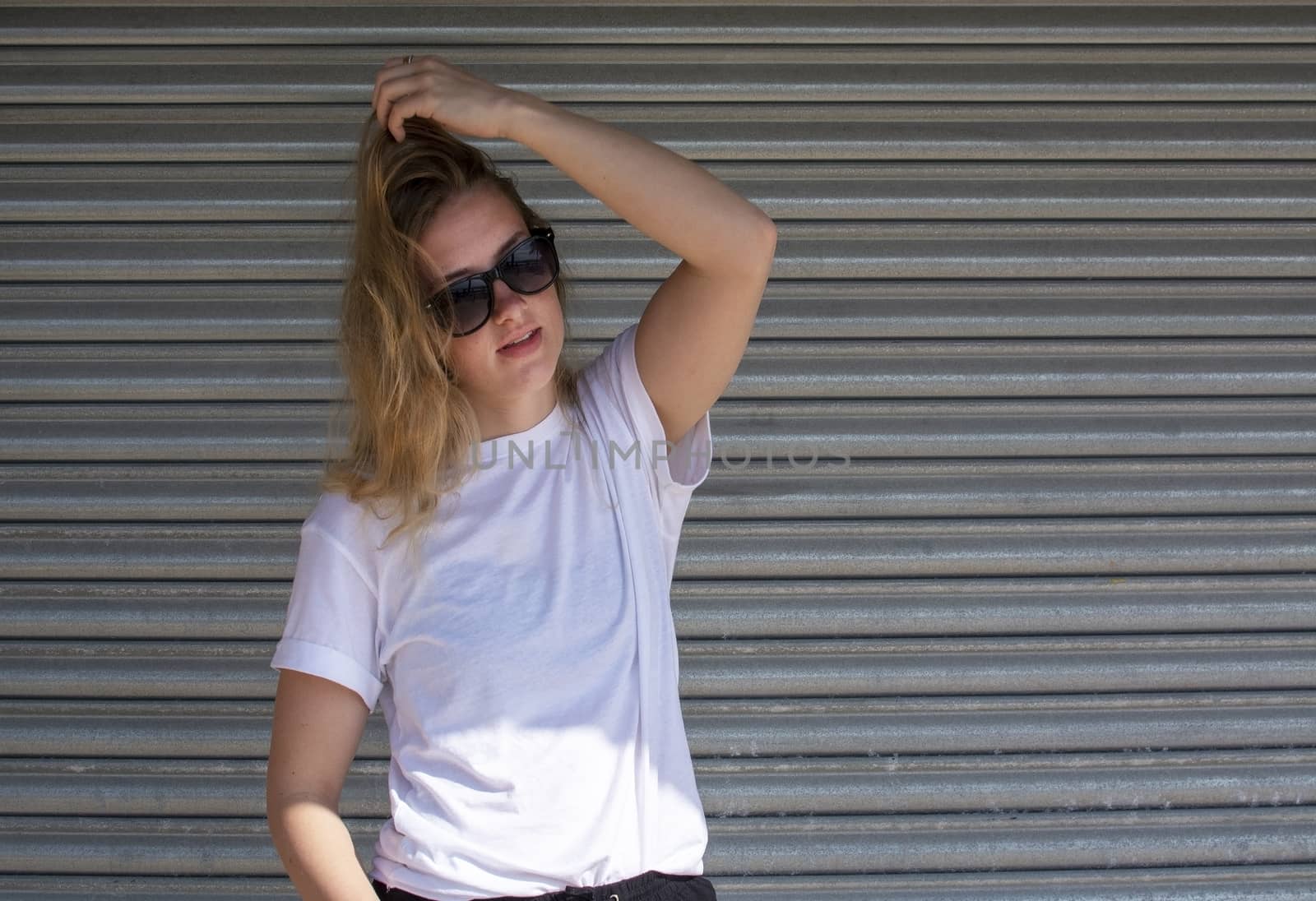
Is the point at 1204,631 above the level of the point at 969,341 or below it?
below

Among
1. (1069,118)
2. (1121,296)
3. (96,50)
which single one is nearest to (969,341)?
(1121,296)

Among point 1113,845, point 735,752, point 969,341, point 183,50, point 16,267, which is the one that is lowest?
point 1113,845

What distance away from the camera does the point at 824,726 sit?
340 centimetres

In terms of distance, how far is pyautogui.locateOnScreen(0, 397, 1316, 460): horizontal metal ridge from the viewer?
11.1ft

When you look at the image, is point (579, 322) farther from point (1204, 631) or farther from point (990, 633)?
point (1204, 631)

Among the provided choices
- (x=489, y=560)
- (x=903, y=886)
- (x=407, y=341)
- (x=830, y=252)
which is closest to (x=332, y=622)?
(x=489, y=560)

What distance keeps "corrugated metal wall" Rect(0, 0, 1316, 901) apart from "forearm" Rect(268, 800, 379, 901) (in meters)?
1.67

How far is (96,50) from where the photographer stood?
10.9ft

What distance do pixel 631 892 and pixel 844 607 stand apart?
1.83 meters

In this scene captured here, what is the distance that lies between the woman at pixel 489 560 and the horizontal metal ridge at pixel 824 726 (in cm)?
162

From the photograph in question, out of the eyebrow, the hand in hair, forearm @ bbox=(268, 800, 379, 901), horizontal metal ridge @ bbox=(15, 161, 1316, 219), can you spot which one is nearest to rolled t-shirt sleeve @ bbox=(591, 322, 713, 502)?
the eyebrow

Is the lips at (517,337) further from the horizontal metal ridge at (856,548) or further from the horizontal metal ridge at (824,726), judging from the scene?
the horizontal metal ridge at (824,726)

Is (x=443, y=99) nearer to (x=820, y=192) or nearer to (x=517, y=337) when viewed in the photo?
(x=517, y=337)

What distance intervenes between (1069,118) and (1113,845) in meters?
1.98
